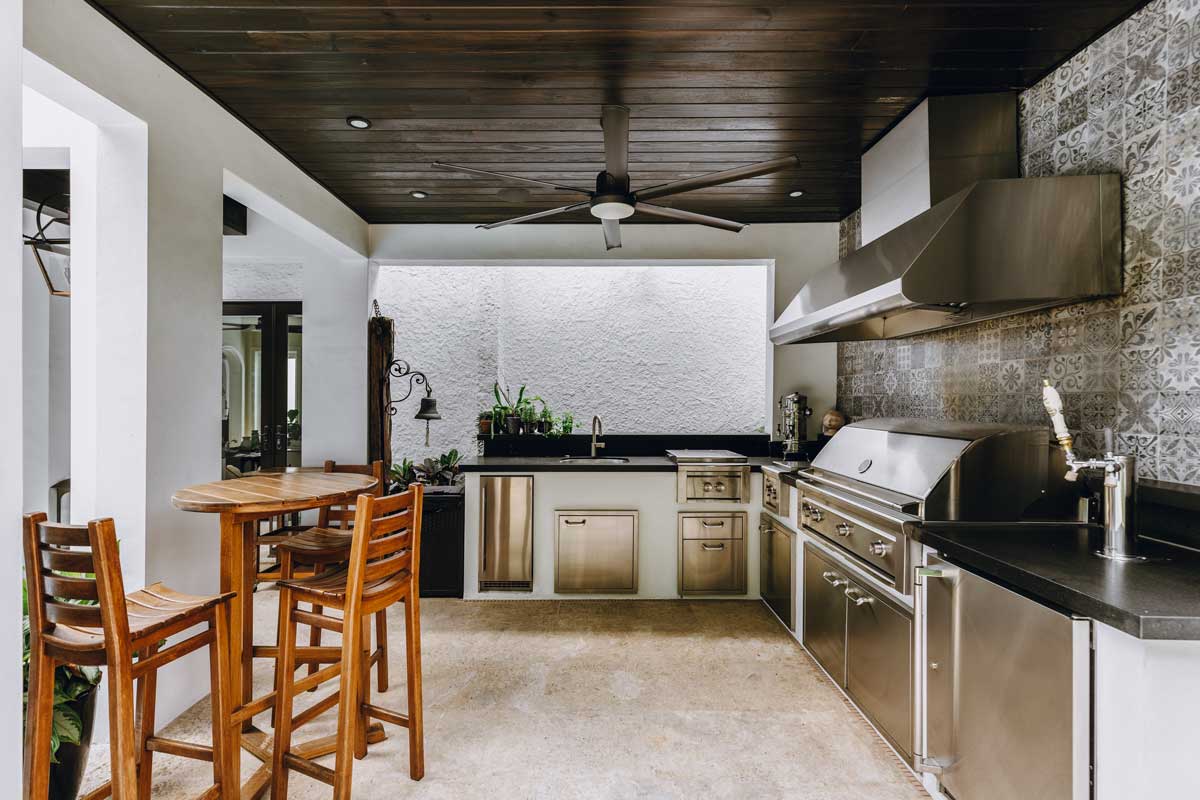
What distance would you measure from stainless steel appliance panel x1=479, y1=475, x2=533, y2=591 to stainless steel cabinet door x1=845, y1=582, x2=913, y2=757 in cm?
208

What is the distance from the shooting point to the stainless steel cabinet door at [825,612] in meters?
2.71

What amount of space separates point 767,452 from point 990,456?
2.53 meters

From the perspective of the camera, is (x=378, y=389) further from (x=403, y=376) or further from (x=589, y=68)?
(x=589, y=68)

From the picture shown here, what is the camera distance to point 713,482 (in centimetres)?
400

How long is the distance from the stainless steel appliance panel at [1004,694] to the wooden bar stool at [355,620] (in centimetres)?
177

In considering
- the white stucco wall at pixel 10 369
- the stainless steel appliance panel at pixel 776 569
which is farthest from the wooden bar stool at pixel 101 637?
the stainless steel appliance panel at pixel 776 569

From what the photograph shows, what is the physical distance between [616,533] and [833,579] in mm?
1540

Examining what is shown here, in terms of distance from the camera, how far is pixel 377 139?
126 inches

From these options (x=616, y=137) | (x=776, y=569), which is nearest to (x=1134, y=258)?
(x=616, y=137)

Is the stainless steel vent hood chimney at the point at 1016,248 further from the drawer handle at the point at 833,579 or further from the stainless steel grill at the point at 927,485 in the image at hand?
the drawer handle at the point at 833,579

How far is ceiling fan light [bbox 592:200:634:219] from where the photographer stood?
273cm

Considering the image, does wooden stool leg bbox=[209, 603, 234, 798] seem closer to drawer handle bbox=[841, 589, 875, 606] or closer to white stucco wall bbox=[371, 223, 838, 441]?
drawer handle bbox=[841, 589, 875, 606]

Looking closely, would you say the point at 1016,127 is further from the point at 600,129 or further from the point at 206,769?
the point at 206,769

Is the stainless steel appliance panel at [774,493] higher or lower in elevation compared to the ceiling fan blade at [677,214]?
lower
